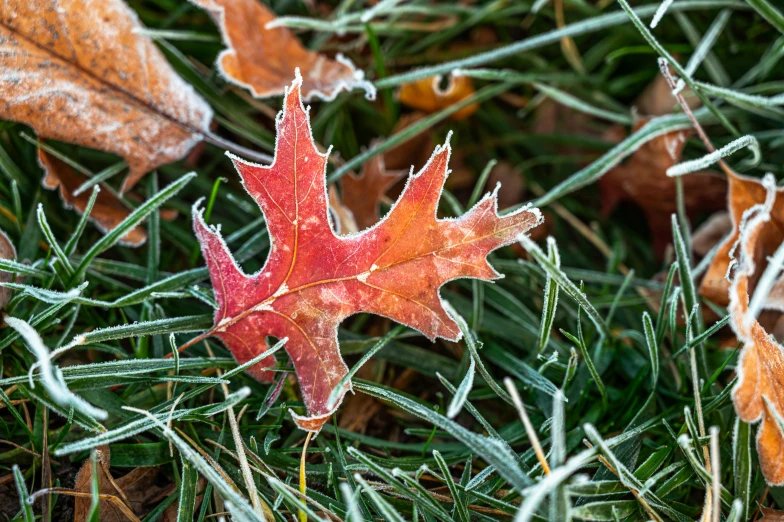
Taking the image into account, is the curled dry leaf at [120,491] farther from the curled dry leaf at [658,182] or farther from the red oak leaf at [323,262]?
the curled dry leaf at [658,182]

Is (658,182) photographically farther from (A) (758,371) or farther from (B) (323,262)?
(B) (323,262)

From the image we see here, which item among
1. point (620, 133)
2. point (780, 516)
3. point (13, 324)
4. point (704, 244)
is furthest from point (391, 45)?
point (780, 516)

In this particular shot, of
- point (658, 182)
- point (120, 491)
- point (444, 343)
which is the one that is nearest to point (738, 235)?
point (658, 182)

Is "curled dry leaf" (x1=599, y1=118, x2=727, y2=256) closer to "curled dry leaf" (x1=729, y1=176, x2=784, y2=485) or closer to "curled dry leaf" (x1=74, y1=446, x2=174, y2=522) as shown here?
"curled dry leaf" (x1=729, y1=176, x2=784, y2=485)

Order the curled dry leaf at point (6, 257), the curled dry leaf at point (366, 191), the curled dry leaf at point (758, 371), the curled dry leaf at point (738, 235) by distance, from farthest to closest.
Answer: the curled dry leaf at point (366, 191)
the curled dry leaf at point (738, 235)
the curled dry leaf at point (6, 257)
the curled dry leaf at point (758, 371)

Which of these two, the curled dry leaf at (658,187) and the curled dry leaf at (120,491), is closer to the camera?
the curled dry leaf at (120,491)

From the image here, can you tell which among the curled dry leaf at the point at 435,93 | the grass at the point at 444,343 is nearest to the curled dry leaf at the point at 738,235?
the grass at the point at 444,343
